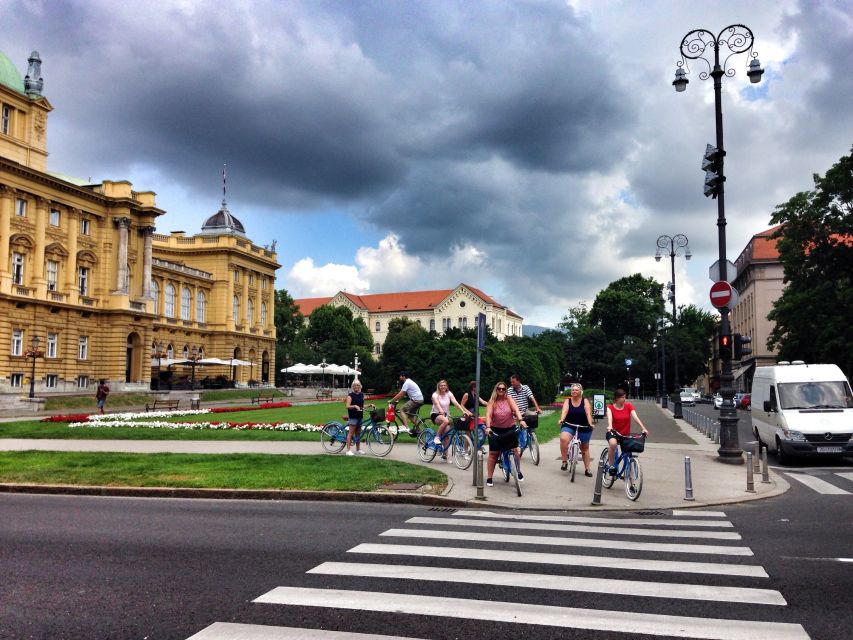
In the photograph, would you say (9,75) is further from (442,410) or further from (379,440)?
(442,410)

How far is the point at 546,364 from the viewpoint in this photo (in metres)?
50.4

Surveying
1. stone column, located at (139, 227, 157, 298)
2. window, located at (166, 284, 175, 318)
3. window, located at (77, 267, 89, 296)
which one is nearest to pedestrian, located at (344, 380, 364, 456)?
window, located at (77, 267, 89, 296)

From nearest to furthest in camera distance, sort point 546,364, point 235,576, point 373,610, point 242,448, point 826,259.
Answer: point 373,610 < point 235,576 < point 242,448 < point 826,259 < point 546,364

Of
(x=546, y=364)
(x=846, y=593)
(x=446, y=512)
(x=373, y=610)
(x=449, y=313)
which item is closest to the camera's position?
(x=373, y=610)

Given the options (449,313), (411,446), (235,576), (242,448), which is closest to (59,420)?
(242,448)

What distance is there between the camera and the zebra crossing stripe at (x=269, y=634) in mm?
4910

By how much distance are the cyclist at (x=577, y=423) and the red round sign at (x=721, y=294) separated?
5887 mm

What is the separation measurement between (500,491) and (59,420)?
2290cm

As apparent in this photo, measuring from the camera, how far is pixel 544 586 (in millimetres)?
6262

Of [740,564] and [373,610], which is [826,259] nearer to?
[740,564]

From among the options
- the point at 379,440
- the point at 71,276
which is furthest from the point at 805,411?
the point at 71,276

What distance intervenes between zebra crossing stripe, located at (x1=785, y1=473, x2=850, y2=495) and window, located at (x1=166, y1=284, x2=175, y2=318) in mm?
65977

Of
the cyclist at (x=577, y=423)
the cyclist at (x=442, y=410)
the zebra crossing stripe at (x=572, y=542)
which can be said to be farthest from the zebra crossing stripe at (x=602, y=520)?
the cyclist at (x=442, y=410)

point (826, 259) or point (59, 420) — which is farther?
point (826, 259)
